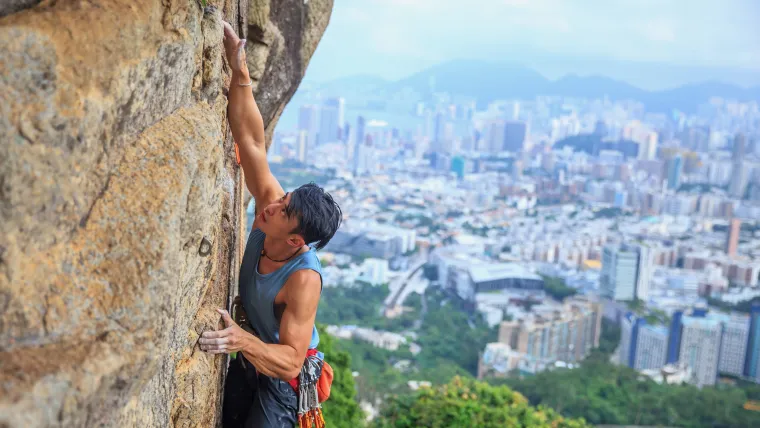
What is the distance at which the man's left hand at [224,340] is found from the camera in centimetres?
212

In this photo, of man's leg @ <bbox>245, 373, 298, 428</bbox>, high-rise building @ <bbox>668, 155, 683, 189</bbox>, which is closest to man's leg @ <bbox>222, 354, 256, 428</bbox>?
man's leg @ <bbox>245, 373, 298, 428</bbox>

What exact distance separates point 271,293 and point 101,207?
81cm

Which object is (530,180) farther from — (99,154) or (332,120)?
(99,154)

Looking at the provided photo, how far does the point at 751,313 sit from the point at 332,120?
34.9 metres

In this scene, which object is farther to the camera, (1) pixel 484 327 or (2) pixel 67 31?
(1) pixel 484 327

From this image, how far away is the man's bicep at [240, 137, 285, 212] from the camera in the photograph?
100 inches

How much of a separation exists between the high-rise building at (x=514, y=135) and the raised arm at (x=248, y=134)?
59736 mm

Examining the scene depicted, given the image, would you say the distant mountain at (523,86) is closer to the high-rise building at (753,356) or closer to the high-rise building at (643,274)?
the high-rise building at (643,274)

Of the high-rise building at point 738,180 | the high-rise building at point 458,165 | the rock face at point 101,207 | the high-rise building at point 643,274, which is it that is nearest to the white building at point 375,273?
the high-rise building at point 643,274

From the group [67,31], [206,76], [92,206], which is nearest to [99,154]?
[92,206]

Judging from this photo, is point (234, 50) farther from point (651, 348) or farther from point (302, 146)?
point (302, 146)

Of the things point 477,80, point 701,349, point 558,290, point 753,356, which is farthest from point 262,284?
point 477,80

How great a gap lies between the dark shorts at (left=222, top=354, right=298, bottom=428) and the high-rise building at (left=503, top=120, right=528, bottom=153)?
196ft

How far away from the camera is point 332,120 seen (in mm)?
56469
